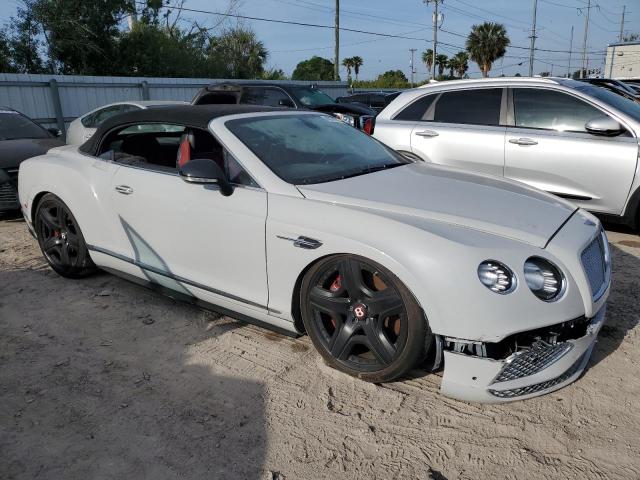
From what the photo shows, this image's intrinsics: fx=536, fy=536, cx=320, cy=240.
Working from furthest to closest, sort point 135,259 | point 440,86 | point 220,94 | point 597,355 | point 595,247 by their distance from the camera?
point 220,94 < point 440,86 < point 135,259 < point 597,355 < point 595,247

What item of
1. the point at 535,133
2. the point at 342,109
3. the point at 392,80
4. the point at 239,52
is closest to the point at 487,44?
the point at 392,80

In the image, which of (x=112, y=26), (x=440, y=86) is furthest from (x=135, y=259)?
(x=112, y=26)

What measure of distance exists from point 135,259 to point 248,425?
1815 mm

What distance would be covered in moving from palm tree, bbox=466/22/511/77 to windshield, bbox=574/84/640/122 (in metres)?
47.4

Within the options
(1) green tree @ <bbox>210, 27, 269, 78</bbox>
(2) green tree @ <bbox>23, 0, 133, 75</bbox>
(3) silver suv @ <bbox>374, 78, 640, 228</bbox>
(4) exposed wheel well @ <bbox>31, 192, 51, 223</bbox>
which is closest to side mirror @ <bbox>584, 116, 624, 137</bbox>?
(3) silver suv @ <bbox>374, 78, 640, 228</bbox>

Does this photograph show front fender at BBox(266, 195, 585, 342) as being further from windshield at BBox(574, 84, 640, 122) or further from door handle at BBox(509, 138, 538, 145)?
windshield at BBox(574, 84, 640, 122)

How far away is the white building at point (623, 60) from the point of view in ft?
166

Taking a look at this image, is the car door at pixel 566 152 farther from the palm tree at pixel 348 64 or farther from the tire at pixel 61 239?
the palm tree at pixel 348 64

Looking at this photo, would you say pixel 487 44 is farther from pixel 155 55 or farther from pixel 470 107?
pixel 470 107

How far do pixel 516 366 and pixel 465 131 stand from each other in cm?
411

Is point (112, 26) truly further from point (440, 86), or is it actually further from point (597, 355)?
point (597, 355)

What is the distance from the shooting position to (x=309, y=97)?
11.4 meters

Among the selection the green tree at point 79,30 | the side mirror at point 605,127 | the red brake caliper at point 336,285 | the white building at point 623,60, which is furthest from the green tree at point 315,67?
the red brake caliper at point 336,285

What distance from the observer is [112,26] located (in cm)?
2461
